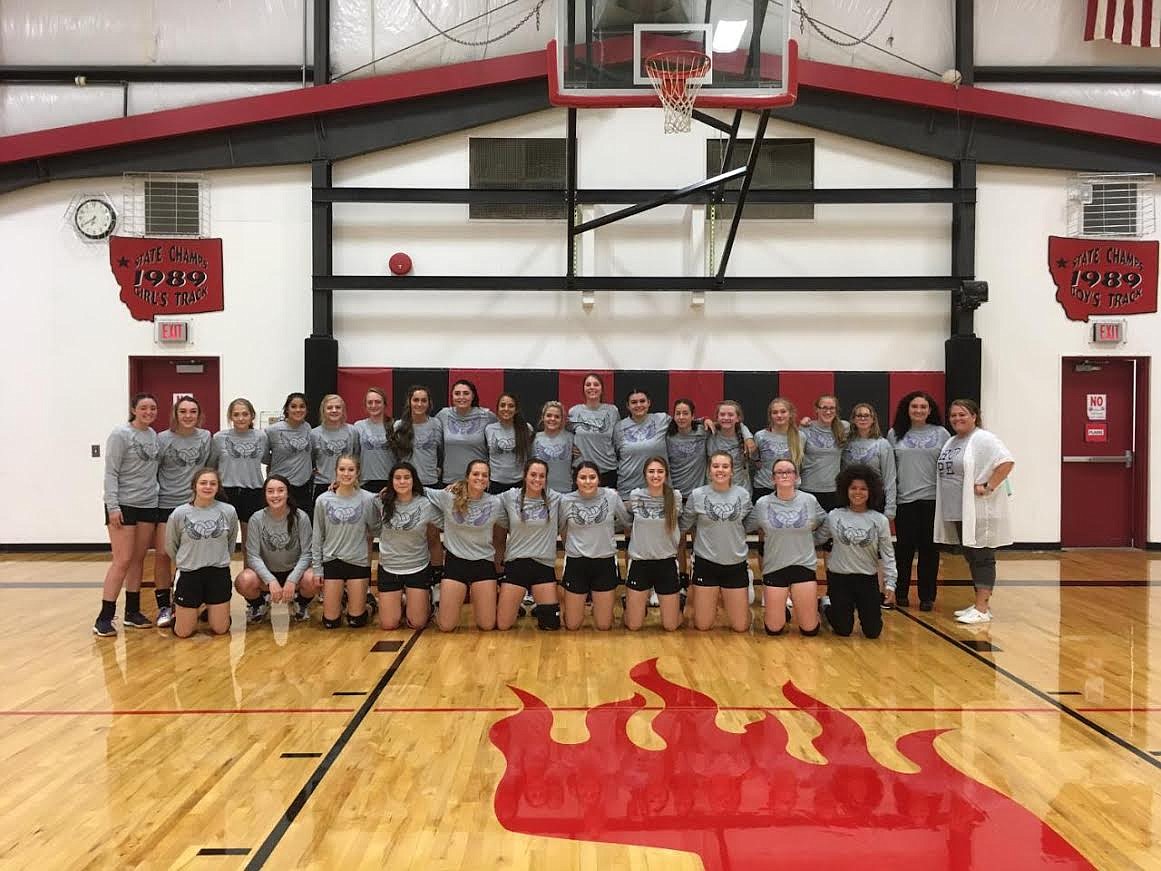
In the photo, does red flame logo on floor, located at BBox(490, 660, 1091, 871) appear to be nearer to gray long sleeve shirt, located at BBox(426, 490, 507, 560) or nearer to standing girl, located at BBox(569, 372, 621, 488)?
gray long sleeve shirt, located at BBox(426, 490, 507, 560)

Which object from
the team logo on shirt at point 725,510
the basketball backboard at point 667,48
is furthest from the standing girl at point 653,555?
the basketball backboard at point 667,48

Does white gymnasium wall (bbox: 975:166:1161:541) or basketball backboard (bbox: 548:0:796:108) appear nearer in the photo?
basketball backboard (bbox: 548:0:796:108)

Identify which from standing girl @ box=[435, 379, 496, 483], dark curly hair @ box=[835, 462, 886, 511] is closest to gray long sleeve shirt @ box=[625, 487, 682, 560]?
dark curly hair @ box=[835, 462, 886, 511]

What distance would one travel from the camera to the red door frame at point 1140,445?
32.4ft

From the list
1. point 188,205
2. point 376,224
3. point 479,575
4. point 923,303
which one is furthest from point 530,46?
point 479,575

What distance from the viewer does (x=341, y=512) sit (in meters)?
6.21

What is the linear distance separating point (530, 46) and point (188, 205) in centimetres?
408

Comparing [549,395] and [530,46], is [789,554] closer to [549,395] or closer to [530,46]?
[549,395]

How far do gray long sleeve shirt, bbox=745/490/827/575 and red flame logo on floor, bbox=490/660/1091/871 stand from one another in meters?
1.89

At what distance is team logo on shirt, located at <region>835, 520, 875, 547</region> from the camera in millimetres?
5980

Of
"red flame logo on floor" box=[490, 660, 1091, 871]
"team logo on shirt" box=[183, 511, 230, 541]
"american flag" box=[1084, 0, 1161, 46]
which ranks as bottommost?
"red flame logo on floor" box=[490, 660, 1091, 871]

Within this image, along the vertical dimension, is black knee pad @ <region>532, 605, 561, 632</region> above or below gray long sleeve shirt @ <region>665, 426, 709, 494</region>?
below

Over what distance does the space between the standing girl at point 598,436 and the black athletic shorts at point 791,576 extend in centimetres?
169

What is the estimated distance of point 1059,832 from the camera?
124 inches
